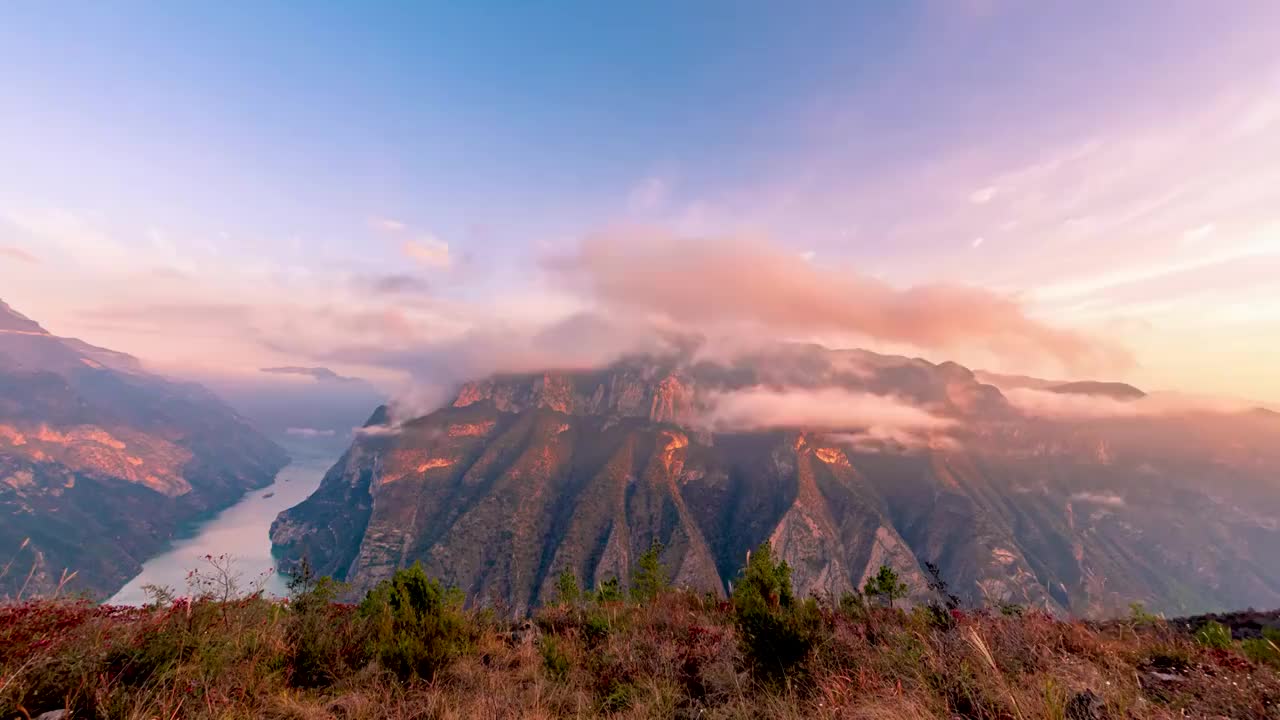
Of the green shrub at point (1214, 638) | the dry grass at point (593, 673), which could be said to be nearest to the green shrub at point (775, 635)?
the dry grass at point (593, 673)

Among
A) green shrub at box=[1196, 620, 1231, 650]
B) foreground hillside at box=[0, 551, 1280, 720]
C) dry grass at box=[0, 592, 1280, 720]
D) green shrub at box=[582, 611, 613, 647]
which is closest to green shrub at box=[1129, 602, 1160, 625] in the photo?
green shrub at box=[1196, 620, 1231, 650]

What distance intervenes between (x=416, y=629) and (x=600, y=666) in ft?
12.9

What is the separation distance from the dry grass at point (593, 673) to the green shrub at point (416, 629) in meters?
0.32

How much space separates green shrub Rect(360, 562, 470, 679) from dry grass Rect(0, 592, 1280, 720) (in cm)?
32

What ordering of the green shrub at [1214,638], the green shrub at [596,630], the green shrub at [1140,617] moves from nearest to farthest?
1. the green shrub at [1214,638]
2. the green shrub at [596,630]
3. the green shrub at [1140,617]

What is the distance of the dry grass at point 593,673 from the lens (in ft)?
21.0

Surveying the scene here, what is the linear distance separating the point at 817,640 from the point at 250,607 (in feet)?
38.7

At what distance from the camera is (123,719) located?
597 centimetres

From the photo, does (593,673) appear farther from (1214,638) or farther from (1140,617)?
(1140,617)

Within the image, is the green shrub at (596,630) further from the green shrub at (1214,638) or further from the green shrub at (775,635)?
the green shrub at (1214,638)

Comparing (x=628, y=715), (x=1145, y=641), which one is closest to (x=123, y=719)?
(x=628, y=715)

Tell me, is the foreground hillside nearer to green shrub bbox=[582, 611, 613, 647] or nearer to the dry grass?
the dry grass

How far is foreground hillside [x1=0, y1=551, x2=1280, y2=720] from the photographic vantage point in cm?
643

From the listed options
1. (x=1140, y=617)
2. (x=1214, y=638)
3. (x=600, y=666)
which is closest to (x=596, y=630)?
(x=600, y=666)
